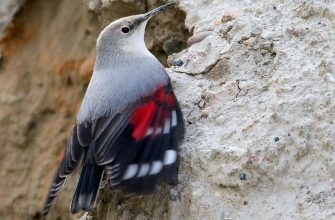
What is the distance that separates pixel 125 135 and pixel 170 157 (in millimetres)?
206

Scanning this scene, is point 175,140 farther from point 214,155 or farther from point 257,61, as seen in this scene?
point 257,61

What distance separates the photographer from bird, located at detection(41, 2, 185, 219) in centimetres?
278

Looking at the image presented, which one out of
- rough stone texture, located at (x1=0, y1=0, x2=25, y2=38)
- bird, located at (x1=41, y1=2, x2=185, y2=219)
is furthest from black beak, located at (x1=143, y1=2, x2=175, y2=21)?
rough stone texture, located at (x1=0, y1=0, x2=25, y2=38)

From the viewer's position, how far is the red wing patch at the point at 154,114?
2896 millimetres

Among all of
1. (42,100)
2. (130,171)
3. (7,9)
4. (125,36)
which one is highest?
(130,171)

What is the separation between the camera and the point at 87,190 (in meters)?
2.80

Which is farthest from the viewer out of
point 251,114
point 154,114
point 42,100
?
point 42,100

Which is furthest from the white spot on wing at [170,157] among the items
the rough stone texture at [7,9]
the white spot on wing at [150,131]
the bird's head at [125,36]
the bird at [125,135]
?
the rough stone texture at [7,9]

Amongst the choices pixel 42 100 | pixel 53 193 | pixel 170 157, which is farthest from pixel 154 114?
pixel 42 100

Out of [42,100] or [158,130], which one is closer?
[158,130]

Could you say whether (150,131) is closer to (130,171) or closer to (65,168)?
(130,171)

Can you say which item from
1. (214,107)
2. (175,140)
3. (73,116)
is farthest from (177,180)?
(73,116)

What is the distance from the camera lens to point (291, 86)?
2.85m

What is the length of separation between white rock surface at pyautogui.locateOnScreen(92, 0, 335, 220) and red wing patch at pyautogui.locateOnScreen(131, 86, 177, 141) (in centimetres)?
10
